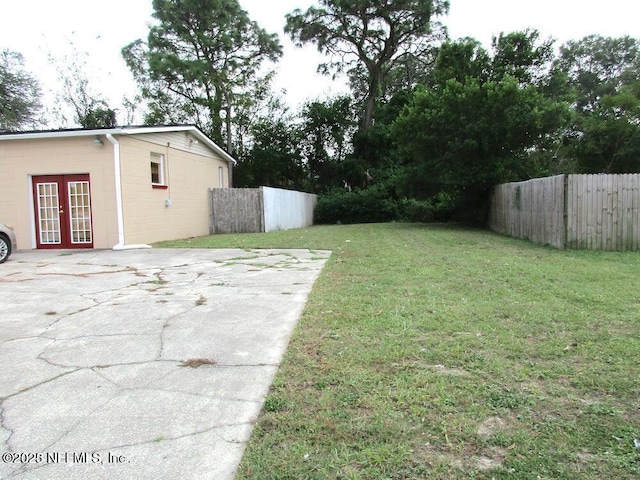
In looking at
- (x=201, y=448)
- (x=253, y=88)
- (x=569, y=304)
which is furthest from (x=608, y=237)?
(x=253, y=88)

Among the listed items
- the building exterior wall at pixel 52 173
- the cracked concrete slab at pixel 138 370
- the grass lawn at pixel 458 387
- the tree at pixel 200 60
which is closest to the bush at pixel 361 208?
the tree at pixel 200 60

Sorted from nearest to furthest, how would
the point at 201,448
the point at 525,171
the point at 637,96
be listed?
the point at 201,448
the point at 525,171
the point at 637,96

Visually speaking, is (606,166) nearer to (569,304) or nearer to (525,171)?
(525,171)

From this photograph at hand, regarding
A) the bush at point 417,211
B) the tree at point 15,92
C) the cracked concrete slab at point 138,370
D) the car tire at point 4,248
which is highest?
the tree at point 15,92

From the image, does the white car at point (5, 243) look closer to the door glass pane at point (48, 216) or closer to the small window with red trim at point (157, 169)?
the door glass pane at point (48, 216)

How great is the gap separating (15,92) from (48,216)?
19305 mm

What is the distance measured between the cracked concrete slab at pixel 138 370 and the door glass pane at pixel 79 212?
17.7ft

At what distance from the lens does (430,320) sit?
4168 mm

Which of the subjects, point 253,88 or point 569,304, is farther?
point 253,88

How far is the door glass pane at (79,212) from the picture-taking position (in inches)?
462

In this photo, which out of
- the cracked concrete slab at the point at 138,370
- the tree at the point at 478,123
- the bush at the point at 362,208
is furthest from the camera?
the bush at the point at 362,208

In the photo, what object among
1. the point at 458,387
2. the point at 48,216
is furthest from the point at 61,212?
the point at 458,387

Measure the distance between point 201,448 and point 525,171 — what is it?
16.5m

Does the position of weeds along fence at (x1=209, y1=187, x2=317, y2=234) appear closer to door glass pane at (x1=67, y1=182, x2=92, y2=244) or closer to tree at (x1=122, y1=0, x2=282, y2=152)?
door glass pane at (x1=67, y1=182, x2=92, y2=244)
